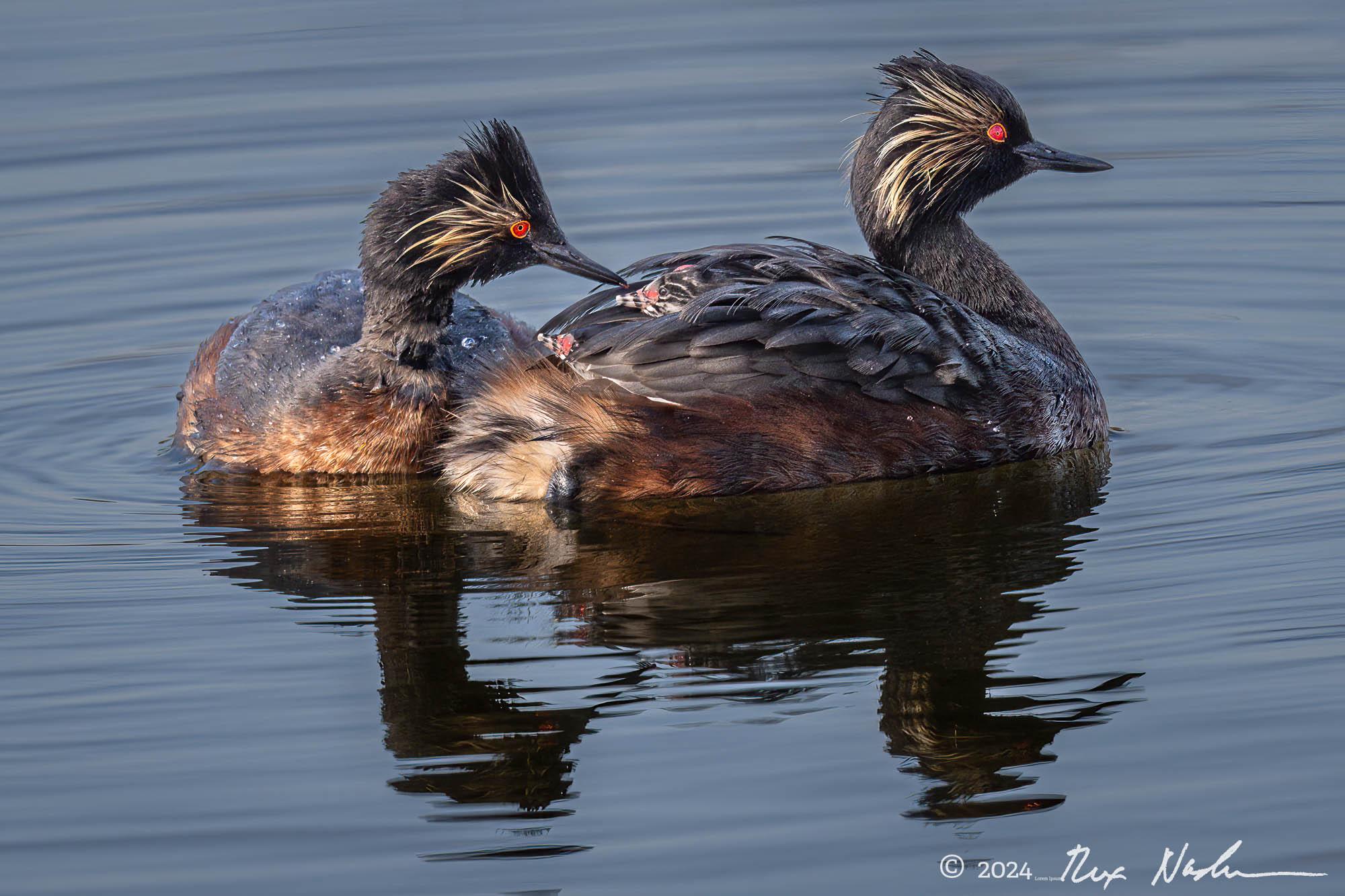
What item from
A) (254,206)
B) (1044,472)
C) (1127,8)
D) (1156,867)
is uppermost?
(1127,8)

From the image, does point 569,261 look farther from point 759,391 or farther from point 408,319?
point 759,391

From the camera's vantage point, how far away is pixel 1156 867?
4984 mm

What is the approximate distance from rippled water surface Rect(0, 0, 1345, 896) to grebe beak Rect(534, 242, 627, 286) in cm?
102

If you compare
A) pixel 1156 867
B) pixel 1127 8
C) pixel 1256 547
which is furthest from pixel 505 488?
pixel 1127 8

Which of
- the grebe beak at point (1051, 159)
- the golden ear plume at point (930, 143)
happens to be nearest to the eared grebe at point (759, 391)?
the golden ear plume at point (930, 143)

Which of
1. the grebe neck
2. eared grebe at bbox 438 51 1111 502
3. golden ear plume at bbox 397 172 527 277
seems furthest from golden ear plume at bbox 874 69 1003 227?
the grebe neck

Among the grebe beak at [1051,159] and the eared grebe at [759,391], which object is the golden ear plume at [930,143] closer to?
the grebe beak at [1051,159]

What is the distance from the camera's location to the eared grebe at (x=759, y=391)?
305 inches

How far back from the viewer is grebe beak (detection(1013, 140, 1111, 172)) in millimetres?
8992

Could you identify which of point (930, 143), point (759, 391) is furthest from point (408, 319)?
point (930, 143)

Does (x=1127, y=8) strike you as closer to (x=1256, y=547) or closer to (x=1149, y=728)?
(x=1256, y=547)

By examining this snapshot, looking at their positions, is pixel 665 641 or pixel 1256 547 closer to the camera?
pixel 665 641

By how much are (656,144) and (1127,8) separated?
5.02 m
